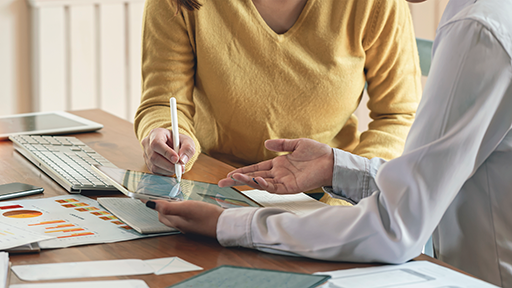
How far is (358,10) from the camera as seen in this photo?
1.15 meters

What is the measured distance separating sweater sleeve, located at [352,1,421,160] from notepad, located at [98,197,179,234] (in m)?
0.54

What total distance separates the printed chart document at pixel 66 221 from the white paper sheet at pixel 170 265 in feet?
0.29

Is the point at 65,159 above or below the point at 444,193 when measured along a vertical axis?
below

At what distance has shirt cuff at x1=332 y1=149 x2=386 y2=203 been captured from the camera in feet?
2.82

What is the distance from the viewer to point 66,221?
74cm

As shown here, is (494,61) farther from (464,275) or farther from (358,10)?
(358,10)

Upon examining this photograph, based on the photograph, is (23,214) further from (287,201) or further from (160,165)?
(287,201)

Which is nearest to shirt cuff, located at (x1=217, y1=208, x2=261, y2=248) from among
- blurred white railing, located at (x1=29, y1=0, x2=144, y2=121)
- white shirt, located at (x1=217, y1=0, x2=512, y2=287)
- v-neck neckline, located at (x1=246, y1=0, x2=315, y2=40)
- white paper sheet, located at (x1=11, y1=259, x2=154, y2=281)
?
white shirt, located at (x1=217, y1=0, x2=512, y2=287)

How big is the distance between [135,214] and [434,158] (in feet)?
1.44

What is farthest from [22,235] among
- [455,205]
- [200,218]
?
[455,205]

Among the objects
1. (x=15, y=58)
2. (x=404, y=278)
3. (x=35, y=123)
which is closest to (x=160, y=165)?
(x=404, y=278)

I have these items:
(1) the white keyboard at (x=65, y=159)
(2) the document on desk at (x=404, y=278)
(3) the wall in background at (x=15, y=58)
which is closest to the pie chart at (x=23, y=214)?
(1) the white keyboard at (x=65, y=159)

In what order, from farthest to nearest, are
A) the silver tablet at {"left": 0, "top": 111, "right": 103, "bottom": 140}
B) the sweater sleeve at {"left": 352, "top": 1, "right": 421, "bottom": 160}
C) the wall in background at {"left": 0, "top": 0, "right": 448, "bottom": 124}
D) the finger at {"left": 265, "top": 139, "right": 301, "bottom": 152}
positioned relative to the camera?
the wall in background at {"left": 0, "top": 0, "right": 448, "bottom": 124}, the silver tablet at {"left": 0, "top": 111, "right": 103, "bottom": 140}, the sweater sleeve at {"left": 352, "top": 1, "right": 421, "bottom": 160}, the finger at {"left": 265, "top": 139, "right": 301, "bottom": 152}

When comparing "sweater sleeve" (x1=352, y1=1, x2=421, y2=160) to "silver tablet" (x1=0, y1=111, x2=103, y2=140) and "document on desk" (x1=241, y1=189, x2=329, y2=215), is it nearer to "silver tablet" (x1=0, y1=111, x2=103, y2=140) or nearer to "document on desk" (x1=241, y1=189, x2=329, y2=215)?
"document on desk" (x1=241, y1=189, x2=329, y2=215)
